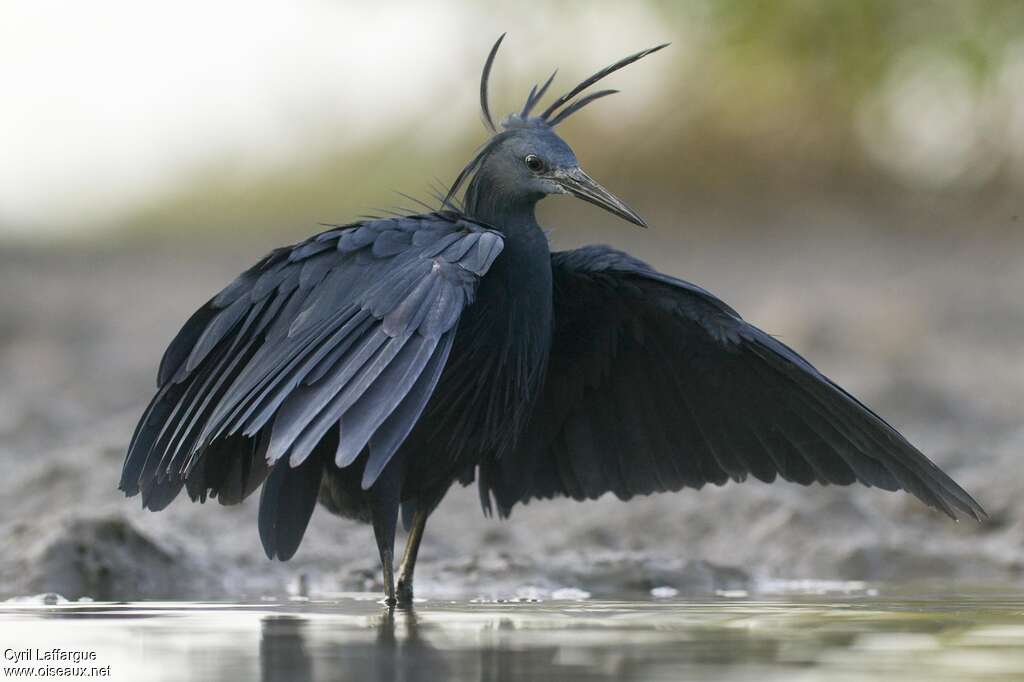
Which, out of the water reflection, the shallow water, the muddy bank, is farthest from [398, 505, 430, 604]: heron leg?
the water reflection

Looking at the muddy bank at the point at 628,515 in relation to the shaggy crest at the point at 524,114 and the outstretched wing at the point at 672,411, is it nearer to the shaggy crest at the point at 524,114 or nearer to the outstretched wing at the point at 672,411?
the outstretched wing at the point at 672,411

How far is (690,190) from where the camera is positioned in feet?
61.8

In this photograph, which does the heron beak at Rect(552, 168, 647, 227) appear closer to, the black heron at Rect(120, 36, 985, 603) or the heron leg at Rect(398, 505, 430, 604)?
the black heron at Rect(120, 36, 985, 603)

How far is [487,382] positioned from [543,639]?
5.20 feet

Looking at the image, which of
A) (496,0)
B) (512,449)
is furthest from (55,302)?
(512,449)

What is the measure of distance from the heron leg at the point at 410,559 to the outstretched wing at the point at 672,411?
0.44m

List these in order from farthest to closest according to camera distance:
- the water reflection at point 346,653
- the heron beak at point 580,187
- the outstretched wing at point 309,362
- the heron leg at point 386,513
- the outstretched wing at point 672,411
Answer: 1. the heron beak at point 580,187
2. the outstretched wing at point 672,411
3. the heron leg at point 386,513
4. the outstretched wing at point 309,362
5. the water reflection at point 346,653

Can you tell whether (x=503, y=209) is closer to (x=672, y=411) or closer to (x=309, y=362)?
(x=672, y=411)

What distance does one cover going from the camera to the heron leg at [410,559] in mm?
5907

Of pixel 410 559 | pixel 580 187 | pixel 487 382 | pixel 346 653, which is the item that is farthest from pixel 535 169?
pixel 346 653

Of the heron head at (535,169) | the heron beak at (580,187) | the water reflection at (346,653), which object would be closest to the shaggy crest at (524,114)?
the heron head at (535,169)

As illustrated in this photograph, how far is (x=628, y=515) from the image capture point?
A: 8383 millimetres

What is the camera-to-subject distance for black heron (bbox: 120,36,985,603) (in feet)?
16.6

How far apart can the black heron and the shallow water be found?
0.47 metres
